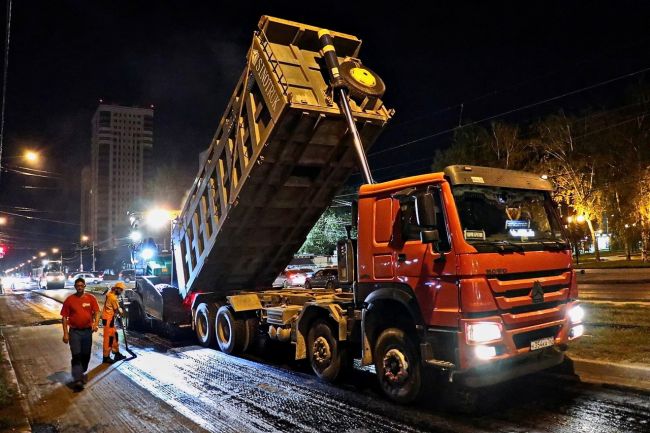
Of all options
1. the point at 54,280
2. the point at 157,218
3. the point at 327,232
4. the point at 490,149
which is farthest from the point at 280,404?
the point at 54,280

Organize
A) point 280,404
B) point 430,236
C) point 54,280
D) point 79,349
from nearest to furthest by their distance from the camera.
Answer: point 430,236
point 280,404
point 79,349
point 54,280

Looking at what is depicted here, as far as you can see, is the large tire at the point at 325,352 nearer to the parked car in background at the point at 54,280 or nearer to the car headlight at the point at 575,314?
the car headlight at the point at 575,314

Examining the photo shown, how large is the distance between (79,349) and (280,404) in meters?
3.89

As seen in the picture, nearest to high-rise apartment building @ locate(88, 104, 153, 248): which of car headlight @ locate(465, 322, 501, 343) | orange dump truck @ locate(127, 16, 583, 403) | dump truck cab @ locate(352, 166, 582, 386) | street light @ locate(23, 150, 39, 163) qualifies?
street light @ locate(23, 150, 39, 163)

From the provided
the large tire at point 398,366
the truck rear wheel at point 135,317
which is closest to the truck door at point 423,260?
the large tire at point 398,366

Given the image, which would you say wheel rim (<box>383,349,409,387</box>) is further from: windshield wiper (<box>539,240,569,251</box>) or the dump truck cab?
windshield wiper (<box>539,240,569,251</box>)

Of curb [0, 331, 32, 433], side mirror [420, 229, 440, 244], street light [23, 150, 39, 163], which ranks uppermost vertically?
street light [23, 150, 39, 163]

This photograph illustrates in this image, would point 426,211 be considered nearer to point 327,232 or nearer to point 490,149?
point 490,149

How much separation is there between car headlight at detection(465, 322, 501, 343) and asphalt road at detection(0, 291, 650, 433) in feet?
2.83

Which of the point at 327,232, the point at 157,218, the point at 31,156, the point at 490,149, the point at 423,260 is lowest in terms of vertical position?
the point at 423,260

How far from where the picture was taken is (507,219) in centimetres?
598

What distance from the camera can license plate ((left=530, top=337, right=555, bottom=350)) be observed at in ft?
18.4

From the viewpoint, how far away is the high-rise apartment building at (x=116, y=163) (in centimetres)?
11956

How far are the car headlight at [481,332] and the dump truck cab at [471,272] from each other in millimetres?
10
